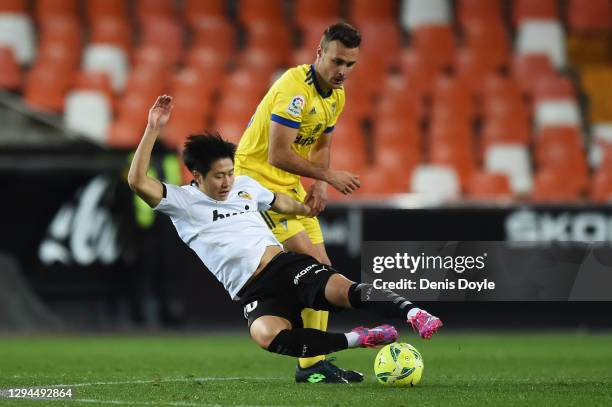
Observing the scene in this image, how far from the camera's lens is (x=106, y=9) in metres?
17.7

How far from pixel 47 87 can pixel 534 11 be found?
686 cm

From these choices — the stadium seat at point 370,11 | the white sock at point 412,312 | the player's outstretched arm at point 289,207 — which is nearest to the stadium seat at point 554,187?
the stadium seat at point 370,11

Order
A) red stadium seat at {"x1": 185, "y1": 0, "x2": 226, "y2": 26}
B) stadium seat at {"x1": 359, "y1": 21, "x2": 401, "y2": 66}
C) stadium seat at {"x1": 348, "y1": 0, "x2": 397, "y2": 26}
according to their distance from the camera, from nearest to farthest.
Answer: stadium seat at {"x1": 359, "y1": 21, "x2": 401, "y2": 66}
stadium seat at {"x1": 348, "y1": 0, "x2": 397, "y2": 26}
red stadium seat at {"x1": 185, "y1": 0, "x2": 226, "y2": 26}

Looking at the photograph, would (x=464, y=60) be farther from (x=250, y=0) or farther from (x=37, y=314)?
(x=37, y=314)

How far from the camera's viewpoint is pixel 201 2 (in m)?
17.8

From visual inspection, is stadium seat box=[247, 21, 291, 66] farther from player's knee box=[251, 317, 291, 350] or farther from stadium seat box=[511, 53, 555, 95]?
player's knee box=[251, 317, 291, 350]

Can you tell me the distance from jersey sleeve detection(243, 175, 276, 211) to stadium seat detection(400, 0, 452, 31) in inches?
399

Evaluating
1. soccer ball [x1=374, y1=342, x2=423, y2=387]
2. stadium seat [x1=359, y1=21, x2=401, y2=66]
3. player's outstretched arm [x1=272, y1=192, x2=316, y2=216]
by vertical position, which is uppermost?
stadium seat [x1=359, y1=21, x2=401, y2=66]

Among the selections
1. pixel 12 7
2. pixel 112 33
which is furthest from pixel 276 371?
pixel 12 7

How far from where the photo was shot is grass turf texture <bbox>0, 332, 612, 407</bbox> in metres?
6.08

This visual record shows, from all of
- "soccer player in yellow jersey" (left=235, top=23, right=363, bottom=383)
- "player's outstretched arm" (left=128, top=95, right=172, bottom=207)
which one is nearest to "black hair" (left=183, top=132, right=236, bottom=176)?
"player's outstretched arm" (left=128, top=95, right=172, bottom=207)

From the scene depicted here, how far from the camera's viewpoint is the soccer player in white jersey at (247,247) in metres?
6.57

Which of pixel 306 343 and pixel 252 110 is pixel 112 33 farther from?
pixel 306 343

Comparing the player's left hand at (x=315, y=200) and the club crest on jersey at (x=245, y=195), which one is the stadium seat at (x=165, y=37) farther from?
the club crest on jersey at (x=245, y=195)
